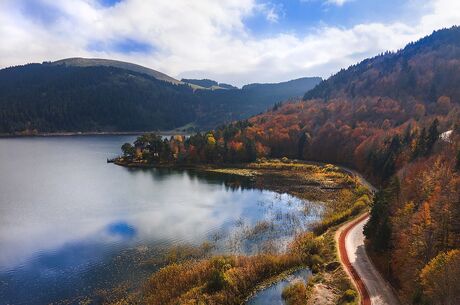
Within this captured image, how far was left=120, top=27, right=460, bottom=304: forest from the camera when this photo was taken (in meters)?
41.0

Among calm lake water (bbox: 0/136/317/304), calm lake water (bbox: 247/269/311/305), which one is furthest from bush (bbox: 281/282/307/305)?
calm lake water (bbox: 0/136/317/304)

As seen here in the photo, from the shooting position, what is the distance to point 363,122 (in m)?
168

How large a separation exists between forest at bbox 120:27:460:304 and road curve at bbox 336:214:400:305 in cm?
152

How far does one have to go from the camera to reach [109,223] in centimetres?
7019

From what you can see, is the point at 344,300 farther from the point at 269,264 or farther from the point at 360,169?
the point at 360,169

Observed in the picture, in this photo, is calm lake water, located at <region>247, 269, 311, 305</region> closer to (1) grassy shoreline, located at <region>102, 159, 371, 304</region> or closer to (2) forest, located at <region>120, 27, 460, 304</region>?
(1) grassy shoreline, located at <region>102, 159, 371, 304</region>

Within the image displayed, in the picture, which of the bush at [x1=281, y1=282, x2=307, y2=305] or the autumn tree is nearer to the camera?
the autumn tree

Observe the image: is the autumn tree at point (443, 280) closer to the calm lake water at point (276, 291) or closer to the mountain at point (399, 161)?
the mountain at point (399, 161)

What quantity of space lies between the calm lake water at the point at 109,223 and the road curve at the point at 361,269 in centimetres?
1010

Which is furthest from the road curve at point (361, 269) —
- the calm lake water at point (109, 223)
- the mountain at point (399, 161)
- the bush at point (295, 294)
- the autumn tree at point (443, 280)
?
the calm lake water at point (109, 223)

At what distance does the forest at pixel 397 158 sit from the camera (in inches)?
1613

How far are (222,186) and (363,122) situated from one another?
294ft

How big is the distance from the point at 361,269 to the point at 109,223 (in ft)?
151

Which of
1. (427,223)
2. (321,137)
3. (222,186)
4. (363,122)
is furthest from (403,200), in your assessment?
(363,122)
